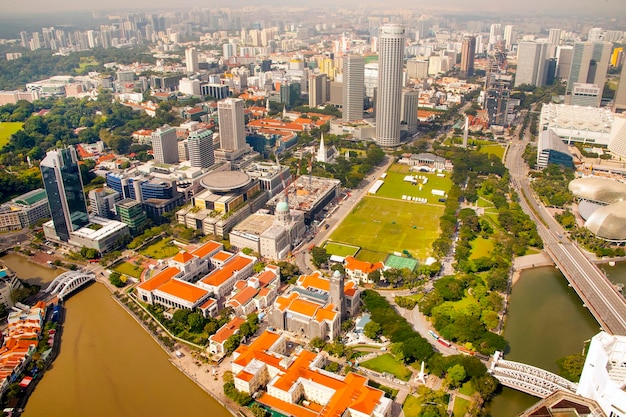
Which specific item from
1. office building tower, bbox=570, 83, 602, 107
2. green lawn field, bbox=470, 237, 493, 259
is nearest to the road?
green lawn field, bbox=470, 237, 493, 259

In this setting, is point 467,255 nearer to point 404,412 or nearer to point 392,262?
point 392,262

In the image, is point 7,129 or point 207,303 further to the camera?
point 7,129

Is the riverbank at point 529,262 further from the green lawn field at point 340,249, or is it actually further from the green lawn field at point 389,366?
the green lawn field at point 389,366

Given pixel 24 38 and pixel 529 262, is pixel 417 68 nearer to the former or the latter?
pixel 529 262

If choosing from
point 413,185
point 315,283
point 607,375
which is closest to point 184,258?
point 315,283

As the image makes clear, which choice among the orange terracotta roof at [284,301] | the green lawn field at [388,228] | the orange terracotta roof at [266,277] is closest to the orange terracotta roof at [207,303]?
the orange terracotta roof at [266,277]
